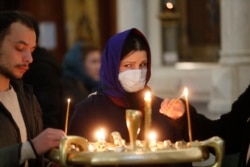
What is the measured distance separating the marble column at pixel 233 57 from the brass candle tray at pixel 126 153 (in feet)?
9.32

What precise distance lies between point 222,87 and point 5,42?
9.14 ft

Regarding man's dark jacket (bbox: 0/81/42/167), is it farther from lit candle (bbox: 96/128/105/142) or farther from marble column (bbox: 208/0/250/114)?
marble column (bbox: 208/0/250/114)

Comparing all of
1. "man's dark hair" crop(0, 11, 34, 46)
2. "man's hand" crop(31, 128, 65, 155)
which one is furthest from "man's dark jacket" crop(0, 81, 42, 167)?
"man's dark hair" crop(0, 11, 34, 46)

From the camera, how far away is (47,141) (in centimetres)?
377

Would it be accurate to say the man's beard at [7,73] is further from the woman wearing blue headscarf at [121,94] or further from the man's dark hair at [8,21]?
the woman wearing blue headscarf at [121,94]

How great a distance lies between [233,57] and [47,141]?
9.86 ft

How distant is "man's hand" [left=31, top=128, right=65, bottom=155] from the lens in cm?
377

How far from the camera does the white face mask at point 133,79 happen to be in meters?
4.05

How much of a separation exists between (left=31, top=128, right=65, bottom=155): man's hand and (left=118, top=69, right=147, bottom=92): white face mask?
16.9 inches

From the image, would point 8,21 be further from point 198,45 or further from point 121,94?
point 198,45

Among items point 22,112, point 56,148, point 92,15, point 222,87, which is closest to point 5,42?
point 22,112

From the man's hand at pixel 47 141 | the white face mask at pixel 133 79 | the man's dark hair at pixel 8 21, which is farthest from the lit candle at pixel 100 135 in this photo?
the man's dark hair at pixel 8 21

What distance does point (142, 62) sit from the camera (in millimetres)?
4109

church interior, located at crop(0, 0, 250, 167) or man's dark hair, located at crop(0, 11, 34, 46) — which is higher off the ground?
man's dark hair, located at crop(0, 11, 34, 46)
